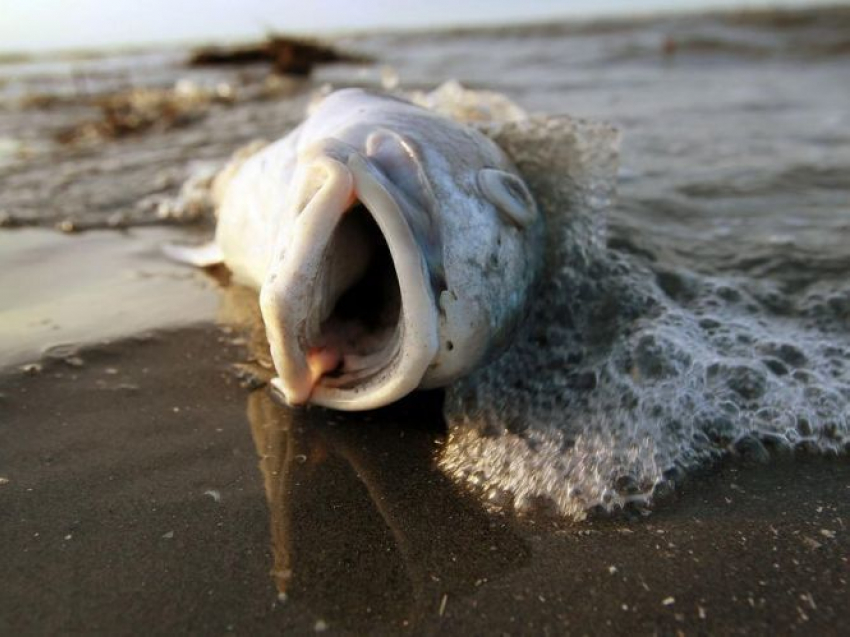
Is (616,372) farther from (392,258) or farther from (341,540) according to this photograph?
(341,540)

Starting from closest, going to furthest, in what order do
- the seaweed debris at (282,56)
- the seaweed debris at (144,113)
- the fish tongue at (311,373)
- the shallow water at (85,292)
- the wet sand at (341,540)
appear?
1. the wet sand at (341,540)
2. the fish tongue at (311,373)
3. the shallow water at (85,292)
4. the seaweed debris at (144,113)
5. the seaweed debris at (282,56)

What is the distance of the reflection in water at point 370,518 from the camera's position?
1481 millimetres

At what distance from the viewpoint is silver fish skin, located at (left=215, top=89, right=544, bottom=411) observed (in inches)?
66.3

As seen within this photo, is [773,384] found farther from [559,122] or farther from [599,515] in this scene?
[559,122]

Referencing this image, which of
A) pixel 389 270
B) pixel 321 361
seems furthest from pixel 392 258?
pixel 321 361

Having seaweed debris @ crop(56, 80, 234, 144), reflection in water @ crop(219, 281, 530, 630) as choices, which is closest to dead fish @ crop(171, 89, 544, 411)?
reflection in water @ crop(219, 281, 530, 630)

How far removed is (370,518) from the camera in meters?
1.71

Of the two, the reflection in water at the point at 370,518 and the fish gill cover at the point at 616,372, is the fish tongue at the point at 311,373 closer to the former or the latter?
the reflection in water at the point at 370,518

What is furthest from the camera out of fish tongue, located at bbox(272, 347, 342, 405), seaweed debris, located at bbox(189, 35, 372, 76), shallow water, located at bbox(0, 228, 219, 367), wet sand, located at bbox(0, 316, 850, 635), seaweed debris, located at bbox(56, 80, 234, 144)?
seaweed debris, located at bbox(189, 35, 372, 76)

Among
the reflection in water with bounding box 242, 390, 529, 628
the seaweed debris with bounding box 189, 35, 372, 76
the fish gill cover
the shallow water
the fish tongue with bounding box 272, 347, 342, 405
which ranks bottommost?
the seaweed debris with bounding box 189, 35, 372, 76

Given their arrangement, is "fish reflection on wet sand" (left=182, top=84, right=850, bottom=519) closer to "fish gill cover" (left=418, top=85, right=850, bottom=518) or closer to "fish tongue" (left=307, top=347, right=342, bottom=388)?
"fish gill cover" (left=418, top=85, right=850, bottom=518)

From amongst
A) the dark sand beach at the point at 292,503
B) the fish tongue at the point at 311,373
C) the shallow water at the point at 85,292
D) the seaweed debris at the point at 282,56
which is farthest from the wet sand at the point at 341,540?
the seaweed debris at the point at 282,56

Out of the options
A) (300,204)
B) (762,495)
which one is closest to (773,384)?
(762,495)

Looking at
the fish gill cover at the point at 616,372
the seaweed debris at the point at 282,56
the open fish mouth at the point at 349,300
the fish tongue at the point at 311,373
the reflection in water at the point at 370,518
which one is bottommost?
the seaweed debris at the point at 282,56
